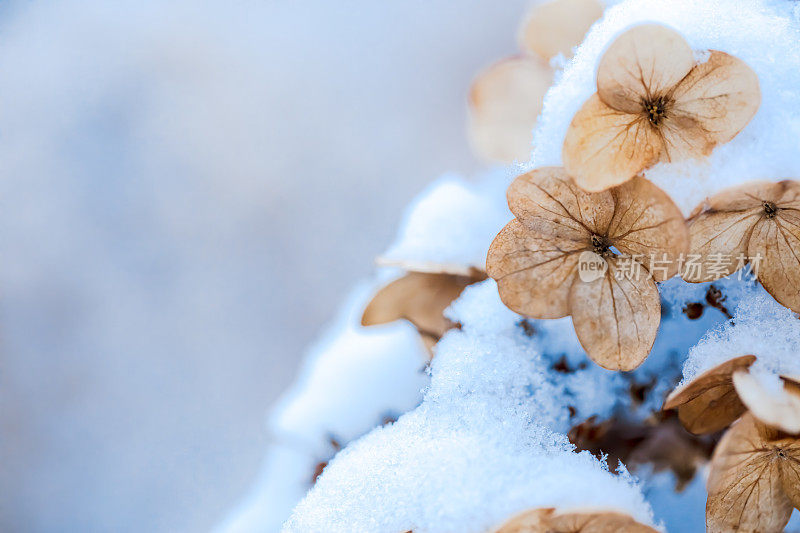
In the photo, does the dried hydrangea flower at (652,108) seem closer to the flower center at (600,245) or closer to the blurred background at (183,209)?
the flower center at (600,245)

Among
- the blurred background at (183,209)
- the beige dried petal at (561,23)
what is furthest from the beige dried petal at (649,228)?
the blurred background at (183,209)

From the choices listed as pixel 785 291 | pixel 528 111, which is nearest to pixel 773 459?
pixel 785 291

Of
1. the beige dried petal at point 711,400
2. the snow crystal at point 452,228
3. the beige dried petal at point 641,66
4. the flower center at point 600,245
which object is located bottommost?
the beige dried petal at point 711,400

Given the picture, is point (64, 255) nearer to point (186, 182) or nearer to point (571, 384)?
point (186, 182)

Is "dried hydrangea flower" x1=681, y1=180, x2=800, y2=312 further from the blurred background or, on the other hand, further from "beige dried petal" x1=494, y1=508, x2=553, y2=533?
the blurred background

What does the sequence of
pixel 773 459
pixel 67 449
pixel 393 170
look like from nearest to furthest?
pixel 773 459 < pixel 67 449 < pixel 393 170

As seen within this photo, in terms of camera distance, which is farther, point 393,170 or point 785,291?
point 393,170

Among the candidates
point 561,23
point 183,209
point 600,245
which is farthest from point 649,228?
point 183,209
